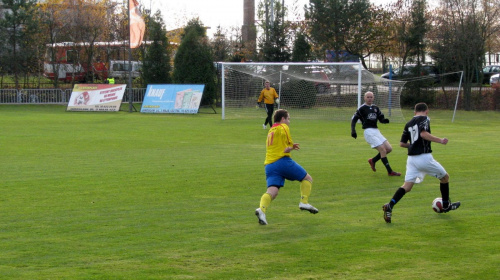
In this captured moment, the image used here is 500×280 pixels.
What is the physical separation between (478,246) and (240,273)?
2791 millimetres

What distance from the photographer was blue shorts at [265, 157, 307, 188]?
8.19m

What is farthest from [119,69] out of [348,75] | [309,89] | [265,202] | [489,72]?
[265,202]

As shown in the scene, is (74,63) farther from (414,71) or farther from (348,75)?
(414,71)

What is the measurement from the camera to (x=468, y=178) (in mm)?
11648

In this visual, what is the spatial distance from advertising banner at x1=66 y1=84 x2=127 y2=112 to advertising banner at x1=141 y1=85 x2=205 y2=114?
5.89 ft

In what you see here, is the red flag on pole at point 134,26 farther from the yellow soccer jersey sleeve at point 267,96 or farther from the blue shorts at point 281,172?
the blue shorts at point 281,172

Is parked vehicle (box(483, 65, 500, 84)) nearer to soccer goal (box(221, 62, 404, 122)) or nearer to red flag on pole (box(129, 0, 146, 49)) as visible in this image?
soccer goal (box(221, 62, 404, 122))

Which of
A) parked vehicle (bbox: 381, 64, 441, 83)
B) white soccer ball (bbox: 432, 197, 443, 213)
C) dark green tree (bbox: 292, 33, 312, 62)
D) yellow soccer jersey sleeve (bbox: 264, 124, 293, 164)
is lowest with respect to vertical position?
white soccer ball (bbox: 432, 197, 443, 213)

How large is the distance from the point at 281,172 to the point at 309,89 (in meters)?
24.4

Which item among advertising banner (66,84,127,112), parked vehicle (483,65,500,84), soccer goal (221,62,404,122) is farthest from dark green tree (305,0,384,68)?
advertising banner (66,84,127,112)

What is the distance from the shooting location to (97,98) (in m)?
34.6

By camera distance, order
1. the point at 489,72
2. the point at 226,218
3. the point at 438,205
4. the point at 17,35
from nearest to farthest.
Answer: the point at 226,218, the point at 438,205, the point at 17,35, the point at 489,72

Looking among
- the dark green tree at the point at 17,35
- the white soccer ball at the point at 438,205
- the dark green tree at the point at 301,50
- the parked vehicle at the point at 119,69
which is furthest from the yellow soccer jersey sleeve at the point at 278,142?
the parked vehicle at the point at 119,69

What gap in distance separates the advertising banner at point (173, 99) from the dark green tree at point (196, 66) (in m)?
4.12
